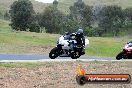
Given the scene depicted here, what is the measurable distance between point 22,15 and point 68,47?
2895 inches

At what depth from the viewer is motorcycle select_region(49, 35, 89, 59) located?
21.8m

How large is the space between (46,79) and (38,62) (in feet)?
16.0

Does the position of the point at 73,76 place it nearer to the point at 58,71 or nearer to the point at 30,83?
the point at 58,71

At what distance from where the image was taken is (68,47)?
22.0 meters

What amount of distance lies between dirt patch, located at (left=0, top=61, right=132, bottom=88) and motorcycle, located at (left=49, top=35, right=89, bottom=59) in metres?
1.56

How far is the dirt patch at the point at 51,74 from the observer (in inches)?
859

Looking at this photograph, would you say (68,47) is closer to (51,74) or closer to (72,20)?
(51,74)

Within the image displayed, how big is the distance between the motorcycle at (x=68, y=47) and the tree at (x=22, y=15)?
69.7 m

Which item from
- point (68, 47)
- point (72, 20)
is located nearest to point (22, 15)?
point (72, 20)

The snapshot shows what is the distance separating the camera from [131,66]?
29.4m

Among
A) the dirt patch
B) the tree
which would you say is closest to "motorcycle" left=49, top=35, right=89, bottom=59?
the dirt patch

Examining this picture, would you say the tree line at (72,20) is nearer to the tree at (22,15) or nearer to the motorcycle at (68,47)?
the tree at (22,15)

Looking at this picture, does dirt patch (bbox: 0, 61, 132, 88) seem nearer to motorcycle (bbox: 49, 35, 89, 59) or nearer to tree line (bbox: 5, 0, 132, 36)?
motorcycle (bbox: 49, 35, 89, 59)

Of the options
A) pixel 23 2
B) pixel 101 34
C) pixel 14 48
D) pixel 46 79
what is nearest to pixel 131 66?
pixel 46 79
